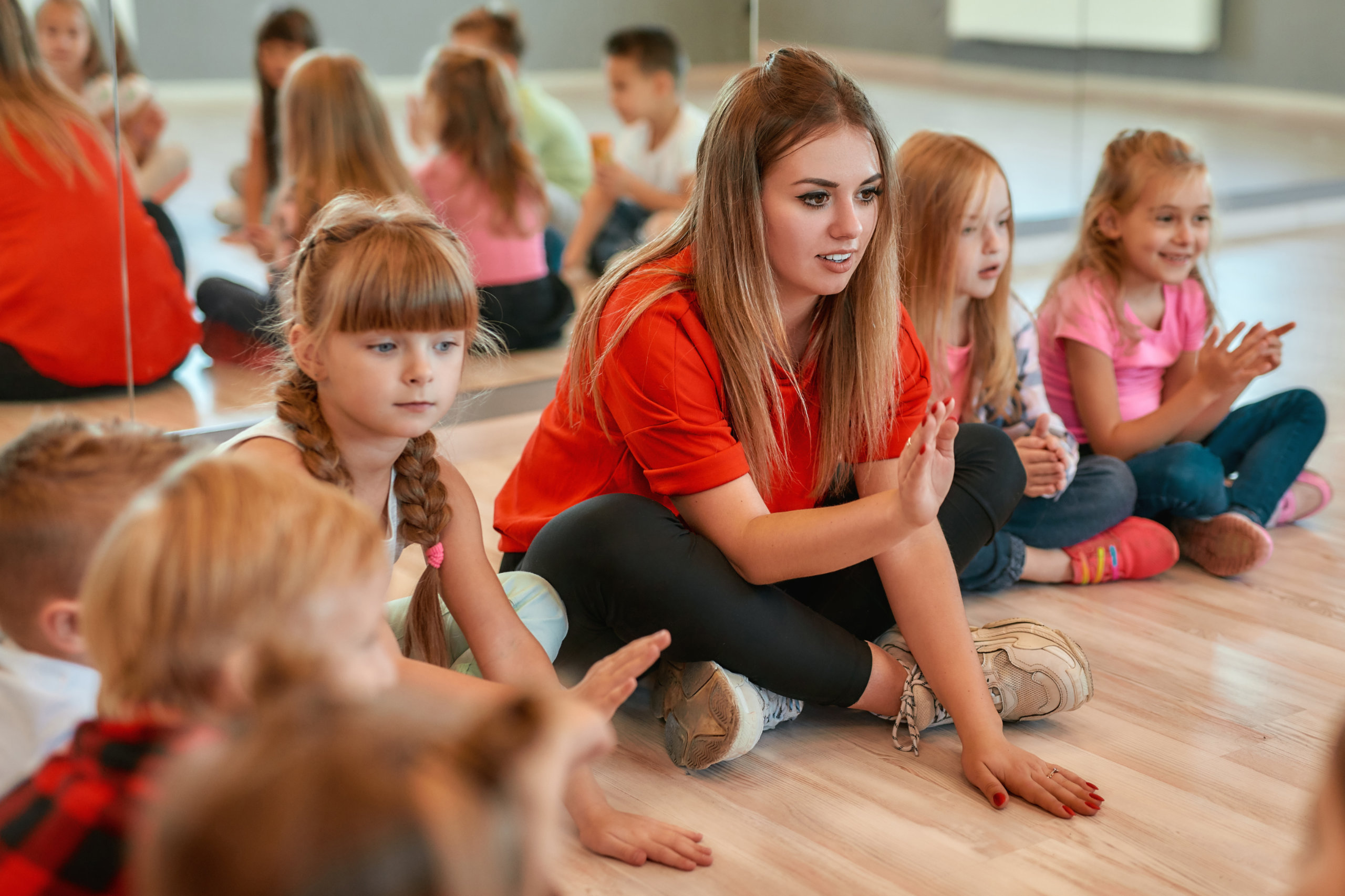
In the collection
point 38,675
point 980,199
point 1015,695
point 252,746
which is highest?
point 980,199

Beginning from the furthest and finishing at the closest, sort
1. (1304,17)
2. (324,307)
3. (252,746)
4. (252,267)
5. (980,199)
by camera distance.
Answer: (1304,17) < (252,267) < (980,199) < (324,307) < (252,746)

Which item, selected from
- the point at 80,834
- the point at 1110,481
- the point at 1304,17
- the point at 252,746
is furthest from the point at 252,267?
the point at 1304,17

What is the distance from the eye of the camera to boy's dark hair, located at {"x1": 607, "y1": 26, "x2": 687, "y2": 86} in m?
A: 2.97

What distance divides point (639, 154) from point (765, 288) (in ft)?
6.48

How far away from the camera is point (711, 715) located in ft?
4.28

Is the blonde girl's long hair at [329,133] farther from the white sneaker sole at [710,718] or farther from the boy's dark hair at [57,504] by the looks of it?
the boy's dark hair at [57,504]

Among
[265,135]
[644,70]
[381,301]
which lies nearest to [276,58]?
[265,135]

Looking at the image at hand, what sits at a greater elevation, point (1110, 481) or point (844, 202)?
point (844, 202)

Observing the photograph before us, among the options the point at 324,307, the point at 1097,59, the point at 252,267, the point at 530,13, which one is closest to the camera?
the point at 324,307

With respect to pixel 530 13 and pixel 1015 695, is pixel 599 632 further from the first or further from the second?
pixel 530 13

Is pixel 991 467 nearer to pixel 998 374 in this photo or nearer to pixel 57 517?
pixel 998 374

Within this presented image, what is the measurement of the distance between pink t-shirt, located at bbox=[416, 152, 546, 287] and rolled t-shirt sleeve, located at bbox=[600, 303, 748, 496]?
1585 mm

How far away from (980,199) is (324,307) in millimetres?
932

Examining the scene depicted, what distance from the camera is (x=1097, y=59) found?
3859mm
